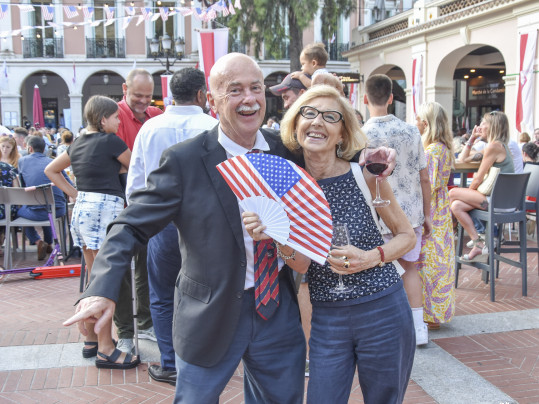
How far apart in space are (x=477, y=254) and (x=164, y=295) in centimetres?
419


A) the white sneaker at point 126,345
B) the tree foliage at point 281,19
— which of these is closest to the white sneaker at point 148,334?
the white sneaker at point 126,345

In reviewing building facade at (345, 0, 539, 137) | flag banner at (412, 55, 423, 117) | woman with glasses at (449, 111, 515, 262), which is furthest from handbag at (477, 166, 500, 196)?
flag banner at (412, 55, 423, 117)

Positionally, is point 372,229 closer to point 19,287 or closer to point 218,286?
point 218,286

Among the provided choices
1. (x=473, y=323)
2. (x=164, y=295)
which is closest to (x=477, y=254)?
(x=473, y=323)

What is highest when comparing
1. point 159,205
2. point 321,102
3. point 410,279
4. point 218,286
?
point 321,102

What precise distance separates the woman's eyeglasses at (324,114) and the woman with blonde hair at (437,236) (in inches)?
100.0

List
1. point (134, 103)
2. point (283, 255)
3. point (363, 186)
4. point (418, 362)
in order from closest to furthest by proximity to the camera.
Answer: point (283, 255) → point (363, 186) → point (418, 362) → point (134, 103)

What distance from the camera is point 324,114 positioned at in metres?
2.15

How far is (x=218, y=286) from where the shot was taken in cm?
197

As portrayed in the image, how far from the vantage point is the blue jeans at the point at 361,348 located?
2121 mm

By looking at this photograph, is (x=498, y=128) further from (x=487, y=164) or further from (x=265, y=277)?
(x=265, y=277)

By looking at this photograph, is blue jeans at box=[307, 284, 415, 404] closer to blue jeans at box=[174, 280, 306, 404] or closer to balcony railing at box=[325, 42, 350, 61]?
blue jeans at box=[174, 280, 306, 404]

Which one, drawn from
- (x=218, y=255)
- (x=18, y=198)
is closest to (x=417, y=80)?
(x=18, y=198)

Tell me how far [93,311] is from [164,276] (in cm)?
184
